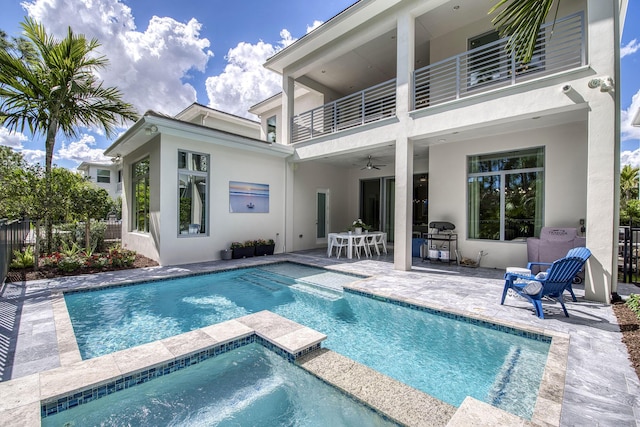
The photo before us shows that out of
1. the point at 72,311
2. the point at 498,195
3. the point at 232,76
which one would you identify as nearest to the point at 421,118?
the point at 498,195

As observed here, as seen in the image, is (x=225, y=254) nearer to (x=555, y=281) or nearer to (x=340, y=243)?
(x=340, y=243)

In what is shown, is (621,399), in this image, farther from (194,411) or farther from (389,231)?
(389,231)

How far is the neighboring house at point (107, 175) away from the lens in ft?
89.2

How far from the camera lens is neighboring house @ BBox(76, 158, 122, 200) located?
27.2 m

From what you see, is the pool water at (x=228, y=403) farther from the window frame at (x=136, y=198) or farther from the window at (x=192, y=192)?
the window frame at (x=136, y=198)

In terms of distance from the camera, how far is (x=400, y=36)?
788cm

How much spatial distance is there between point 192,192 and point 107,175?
1006 inches

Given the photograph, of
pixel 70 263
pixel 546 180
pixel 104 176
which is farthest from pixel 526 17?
pixel 104 176

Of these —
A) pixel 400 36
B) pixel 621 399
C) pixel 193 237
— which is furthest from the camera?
pixel 193 237

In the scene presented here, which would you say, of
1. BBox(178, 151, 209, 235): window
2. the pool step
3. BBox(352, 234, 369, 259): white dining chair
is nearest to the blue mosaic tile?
the pool step

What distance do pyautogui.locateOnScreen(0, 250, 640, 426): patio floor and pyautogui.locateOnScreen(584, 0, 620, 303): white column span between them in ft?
1.95

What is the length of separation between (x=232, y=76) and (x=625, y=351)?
72.1 feet

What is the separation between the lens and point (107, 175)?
28078 millimetres

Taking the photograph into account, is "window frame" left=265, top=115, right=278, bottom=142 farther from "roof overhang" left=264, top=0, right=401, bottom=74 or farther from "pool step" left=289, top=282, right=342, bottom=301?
"pool step" left=289, top=282, right=342, bottom=301
